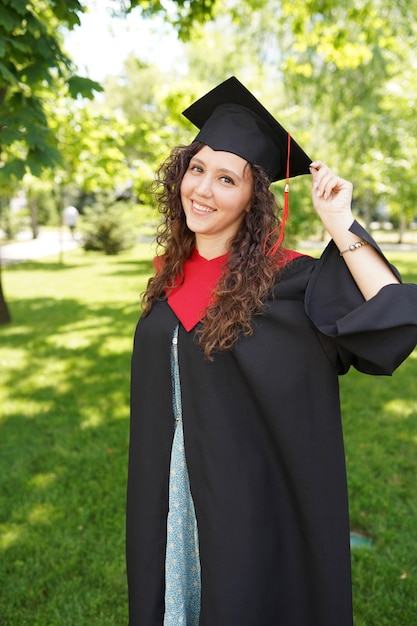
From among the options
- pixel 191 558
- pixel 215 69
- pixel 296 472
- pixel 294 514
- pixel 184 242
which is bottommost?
pixel 191 558

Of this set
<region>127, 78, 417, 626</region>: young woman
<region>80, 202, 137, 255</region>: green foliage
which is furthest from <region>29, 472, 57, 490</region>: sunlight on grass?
<region>80, 202, 137, 255</region>: green foliage

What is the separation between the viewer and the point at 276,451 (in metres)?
1.83

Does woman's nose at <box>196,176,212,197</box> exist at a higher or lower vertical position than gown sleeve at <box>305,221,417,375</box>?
higher

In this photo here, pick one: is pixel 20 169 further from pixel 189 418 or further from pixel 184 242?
pixel 189 418

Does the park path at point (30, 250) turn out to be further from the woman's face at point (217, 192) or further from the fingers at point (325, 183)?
the fingers at point (325, 183)

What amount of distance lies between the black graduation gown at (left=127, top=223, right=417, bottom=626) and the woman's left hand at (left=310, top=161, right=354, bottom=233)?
0.05 metres

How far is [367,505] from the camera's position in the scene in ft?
12.4

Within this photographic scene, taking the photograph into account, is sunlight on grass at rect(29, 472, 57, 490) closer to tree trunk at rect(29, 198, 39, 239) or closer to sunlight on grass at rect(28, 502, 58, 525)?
sunlight on grass at rect(28, 502, 58, 525)

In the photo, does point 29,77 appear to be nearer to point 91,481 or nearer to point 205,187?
point 205,187

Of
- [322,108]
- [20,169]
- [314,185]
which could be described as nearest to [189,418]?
[314,185]

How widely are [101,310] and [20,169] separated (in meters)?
6.96

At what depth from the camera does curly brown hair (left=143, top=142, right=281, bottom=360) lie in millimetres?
1775

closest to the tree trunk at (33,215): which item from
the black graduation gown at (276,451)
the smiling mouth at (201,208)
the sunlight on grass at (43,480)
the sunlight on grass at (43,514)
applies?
the sunlight on grass at (43,480)

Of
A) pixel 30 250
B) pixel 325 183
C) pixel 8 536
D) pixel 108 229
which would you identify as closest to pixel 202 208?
pixel 325 183
